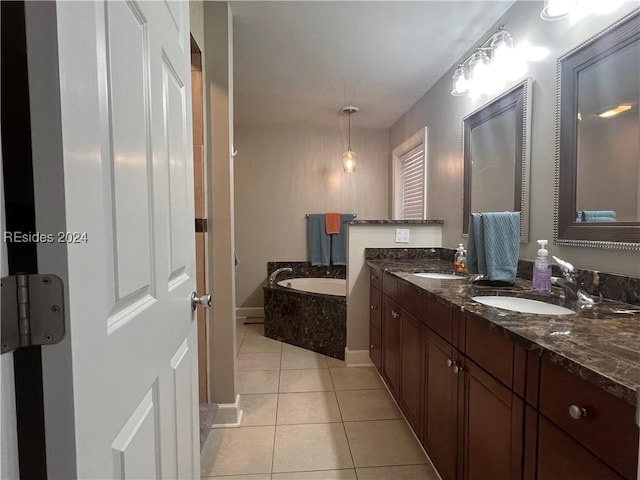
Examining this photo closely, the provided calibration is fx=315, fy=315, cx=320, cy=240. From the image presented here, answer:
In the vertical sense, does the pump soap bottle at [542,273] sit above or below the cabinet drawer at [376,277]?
above

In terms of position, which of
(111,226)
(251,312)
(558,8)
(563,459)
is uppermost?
(558,8)

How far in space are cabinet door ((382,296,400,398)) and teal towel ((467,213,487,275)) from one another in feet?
1.62

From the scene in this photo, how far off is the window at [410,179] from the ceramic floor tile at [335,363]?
1.54m

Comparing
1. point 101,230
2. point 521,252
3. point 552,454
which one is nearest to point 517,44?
→ point 521,252

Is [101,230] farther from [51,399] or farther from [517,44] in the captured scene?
[517,44]

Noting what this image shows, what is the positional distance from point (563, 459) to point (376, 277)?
1.70 meters

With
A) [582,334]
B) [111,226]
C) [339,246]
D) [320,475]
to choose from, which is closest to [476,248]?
[582,334]

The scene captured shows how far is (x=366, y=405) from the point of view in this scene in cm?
208

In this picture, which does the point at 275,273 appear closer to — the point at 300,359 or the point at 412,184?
the point at 300,359

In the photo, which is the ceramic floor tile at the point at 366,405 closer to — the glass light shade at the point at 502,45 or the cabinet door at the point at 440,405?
the cabinet door at the point at 440,405

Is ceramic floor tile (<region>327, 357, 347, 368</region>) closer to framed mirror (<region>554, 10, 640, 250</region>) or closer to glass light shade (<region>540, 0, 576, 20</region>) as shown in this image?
framed mirror (<region>554, 10, 640, 250</region>)

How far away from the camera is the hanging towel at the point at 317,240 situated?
3.93 meters

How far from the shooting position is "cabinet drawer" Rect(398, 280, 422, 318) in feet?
5.16

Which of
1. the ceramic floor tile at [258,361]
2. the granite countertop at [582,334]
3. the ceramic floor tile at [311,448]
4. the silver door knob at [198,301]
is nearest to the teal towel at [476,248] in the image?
the granite countertop at [582,334]
